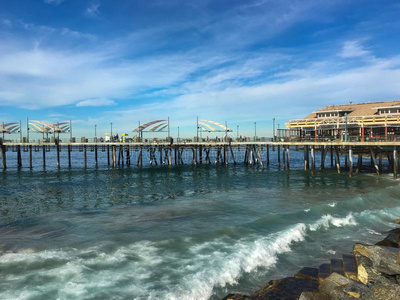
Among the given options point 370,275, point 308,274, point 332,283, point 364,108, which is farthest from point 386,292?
point 364,108

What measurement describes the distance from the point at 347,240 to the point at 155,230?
9468 millimetres

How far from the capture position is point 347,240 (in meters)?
14.3

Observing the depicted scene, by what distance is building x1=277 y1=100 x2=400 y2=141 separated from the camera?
135ft

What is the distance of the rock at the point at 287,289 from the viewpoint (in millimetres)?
8461

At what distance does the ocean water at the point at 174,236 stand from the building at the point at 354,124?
1626cm

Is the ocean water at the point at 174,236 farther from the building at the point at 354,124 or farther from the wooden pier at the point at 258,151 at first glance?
the building at the point at 354,124

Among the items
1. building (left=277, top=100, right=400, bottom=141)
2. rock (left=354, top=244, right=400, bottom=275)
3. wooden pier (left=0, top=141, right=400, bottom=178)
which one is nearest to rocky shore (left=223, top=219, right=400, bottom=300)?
rock (left=354, top=244, right=400, bottom=275)

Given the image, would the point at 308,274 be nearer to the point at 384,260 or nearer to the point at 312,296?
the point at 384,260

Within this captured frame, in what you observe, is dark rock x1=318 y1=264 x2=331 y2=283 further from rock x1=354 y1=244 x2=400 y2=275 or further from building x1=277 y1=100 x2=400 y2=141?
building x1=277 y1=100 x2=400 y2=141

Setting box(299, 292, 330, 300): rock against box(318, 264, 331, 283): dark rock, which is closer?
box(299, 292, 330, 300): rock

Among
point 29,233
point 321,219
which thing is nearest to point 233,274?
point 321,219

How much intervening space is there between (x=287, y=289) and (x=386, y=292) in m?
2.72

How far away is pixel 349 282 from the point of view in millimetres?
7992

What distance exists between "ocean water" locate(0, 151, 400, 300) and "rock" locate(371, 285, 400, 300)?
12.6 feet
